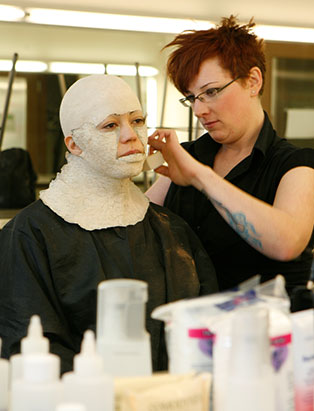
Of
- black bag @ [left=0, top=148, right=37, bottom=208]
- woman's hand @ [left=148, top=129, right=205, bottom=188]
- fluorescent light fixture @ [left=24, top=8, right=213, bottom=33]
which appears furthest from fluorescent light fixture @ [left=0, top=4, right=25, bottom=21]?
woman's hand @ [left=148, top=129, right=205, bottom=188]

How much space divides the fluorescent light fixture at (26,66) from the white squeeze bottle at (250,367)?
2.34 m

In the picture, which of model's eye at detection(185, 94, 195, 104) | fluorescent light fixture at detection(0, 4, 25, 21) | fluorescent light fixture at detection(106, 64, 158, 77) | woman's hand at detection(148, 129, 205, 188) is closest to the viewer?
woman's hand at detection(148, 129, 205, 188)

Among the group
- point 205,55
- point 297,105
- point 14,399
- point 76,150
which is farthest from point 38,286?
point 297,105

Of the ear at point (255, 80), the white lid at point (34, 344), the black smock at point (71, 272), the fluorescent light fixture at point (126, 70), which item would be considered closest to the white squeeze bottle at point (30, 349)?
the white lid at point (34, 344)

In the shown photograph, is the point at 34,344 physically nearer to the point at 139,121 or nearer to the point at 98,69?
the point at 139,121

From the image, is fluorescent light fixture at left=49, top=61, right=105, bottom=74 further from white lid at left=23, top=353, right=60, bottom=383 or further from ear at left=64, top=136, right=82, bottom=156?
white lid at left=23, top=353, right=60, bottom=383

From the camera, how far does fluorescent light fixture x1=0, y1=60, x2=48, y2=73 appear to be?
2992 mm

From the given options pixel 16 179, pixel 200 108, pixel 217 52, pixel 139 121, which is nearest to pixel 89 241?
pixel 139 121

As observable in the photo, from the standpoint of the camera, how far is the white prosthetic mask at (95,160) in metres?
1.58

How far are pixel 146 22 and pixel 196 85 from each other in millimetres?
1331

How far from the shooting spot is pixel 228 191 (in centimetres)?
158

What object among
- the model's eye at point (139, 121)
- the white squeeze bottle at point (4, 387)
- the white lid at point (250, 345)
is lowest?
the white squeeze bottle at point (4, 387)

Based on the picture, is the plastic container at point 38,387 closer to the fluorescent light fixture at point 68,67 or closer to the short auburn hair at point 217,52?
the short auburn hair at point 217,52

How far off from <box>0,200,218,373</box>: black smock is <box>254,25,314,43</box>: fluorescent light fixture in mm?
1749
